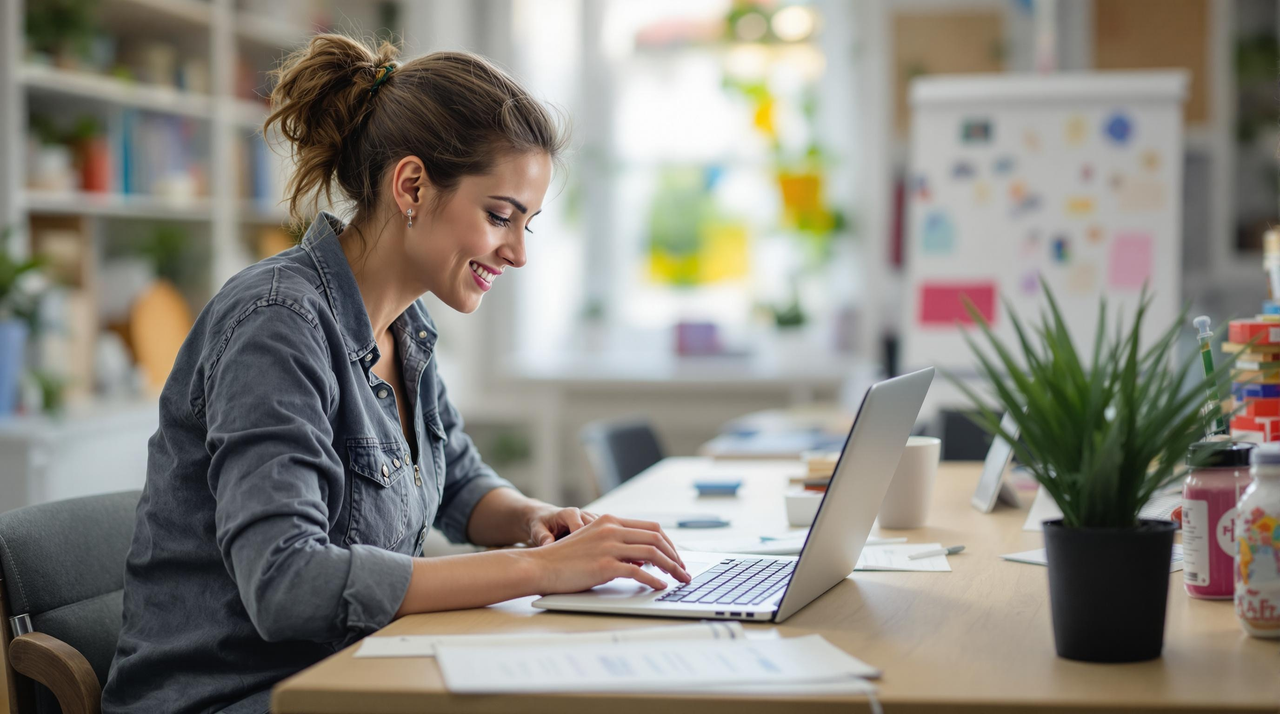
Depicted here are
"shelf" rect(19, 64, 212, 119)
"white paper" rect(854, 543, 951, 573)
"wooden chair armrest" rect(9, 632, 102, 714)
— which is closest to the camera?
"wooden chair armrest" rect(9, 632, 102, 714)

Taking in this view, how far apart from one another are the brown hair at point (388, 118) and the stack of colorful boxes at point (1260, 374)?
84 centimetres

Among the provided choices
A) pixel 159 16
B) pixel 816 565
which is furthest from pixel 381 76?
pixel 159 16

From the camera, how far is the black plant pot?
0.89 m

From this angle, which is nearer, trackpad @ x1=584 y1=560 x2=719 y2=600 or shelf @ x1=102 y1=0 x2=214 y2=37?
trackpad @ x1=584 y1=560 x2=719 y2=600

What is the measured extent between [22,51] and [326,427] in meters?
2.32

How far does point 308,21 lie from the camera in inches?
164

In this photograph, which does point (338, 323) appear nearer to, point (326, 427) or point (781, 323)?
point (326, 427)

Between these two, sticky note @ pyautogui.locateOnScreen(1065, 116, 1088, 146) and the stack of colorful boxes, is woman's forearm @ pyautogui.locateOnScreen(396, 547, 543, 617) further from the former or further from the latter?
sticky note @ pyautogui.locateOnScreen(1065, 116, 1088, 146)

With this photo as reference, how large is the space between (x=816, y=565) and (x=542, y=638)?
284 mm

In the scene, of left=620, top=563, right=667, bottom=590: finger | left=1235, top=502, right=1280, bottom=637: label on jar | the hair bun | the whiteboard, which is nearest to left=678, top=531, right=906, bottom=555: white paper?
left=620, top=563, right=667, bottom=590: finger

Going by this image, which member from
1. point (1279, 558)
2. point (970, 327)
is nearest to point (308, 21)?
point (970, 327)

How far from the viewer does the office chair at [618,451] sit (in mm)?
2418

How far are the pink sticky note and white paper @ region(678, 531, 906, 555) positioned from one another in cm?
232

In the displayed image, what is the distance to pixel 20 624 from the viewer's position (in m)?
1.23
